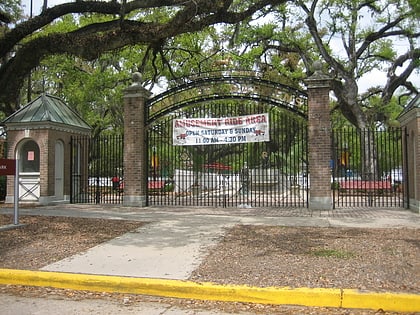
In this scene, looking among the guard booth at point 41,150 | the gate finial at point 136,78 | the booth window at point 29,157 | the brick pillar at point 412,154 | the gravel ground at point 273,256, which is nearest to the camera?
the gravel ground at point 273,256

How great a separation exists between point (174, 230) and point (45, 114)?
8.56 metres

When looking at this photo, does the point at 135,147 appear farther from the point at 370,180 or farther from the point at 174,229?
the point at 370,180

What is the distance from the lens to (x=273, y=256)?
7.29 metres

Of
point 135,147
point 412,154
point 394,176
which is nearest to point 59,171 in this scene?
point 135,147

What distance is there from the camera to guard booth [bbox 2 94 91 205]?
1545cm

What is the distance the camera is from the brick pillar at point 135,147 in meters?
14.7

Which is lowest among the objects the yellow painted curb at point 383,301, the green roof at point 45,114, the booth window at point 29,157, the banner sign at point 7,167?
the yellow painted curb at point 383,301

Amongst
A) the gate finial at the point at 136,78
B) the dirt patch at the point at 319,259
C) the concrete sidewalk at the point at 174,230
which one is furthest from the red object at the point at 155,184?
the dirt patch at the point at 319,259

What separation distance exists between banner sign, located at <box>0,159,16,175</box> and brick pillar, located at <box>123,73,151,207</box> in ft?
16.3

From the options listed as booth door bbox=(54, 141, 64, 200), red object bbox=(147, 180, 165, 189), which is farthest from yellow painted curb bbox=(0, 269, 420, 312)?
red object bbox=(147, 180, 165, 189)

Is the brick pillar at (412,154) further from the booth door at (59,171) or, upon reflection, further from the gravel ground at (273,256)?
the booth door at (59,171)

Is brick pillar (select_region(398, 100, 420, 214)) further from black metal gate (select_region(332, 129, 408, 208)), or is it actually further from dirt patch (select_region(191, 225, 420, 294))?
dirt patch (select_region(191, 225, 420, 294))

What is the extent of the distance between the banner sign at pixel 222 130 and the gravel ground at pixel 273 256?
477 cm

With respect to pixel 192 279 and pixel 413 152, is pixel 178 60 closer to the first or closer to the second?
pixel 413 152
